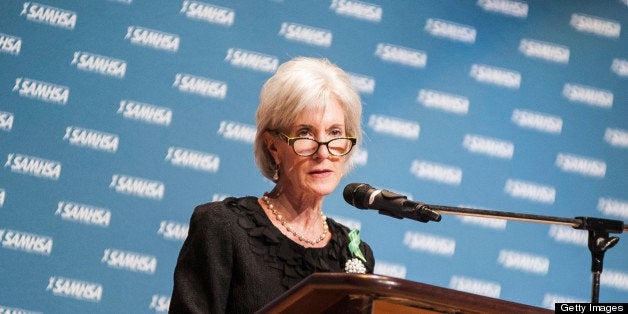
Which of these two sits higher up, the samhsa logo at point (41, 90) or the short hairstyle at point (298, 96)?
the samhsa logo at point (41, 90)

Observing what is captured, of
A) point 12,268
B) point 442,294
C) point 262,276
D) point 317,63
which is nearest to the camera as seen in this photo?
point 442,294

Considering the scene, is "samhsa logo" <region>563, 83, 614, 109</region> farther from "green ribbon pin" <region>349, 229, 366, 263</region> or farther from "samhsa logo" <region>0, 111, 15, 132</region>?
"samhsa logo" <region>0, 111, 15, 132</region>

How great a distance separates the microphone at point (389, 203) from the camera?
2.05m

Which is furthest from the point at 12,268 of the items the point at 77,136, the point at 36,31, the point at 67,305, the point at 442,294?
the point at 442,294

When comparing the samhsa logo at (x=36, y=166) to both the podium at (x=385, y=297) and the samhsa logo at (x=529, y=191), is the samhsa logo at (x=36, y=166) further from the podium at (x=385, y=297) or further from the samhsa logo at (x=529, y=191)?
the podium at (x=385, y=297)

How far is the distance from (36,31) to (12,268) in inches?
52.9

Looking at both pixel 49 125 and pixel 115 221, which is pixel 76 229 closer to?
pixel 115 221

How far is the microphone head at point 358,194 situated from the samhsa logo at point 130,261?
2.38 meters

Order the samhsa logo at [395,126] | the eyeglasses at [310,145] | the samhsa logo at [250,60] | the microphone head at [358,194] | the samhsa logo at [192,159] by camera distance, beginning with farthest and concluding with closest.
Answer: the samhsa logo at [395,126] < the samhsa logo at [250,60] < the samhsa logo at [192,159] < the eyeglasses at [310,145] < the microphone head at [358,194]

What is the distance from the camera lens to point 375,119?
4758 mm

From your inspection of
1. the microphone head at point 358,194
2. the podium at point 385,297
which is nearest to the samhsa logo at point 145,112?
the microphone head at point 358,194

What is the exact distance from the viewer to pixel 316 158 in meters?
2.68

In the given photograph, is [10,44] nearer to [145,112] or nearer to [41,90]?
[41,90]

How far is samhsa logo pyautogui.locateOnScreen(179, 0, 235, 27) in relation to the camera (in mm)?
4652
